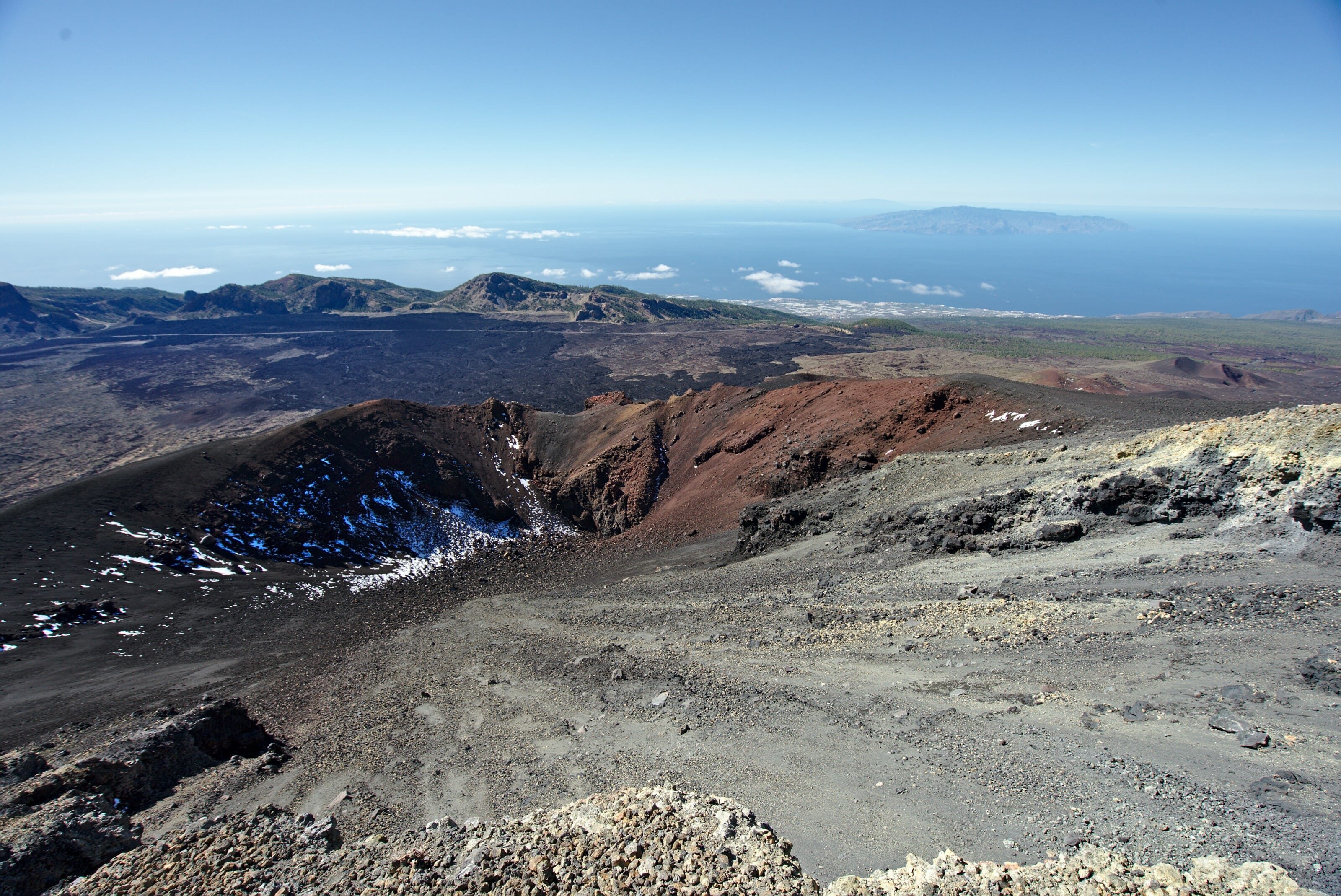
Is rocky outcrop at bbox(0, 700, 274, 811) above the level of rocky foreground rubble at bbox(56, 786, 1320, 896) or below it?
below

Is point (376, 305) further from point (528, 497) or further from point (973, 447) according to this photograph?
point (973, 447)

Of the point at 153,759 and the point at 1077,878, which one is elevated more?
the point at 1077,878

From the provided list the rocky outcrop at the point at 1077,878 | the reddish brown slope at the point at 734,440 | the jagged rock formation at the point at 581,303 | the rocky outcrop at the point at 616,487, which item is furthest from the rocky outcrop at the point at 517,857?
the jagged rock formation at the point at 581,303

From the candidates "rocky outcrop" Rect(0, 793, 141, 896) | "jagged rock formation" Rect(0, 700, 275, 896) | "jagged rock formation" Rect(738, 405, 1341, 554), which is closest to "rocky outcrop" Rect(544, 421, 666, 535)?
"jagged rock formation" Rect(738, 405, 1341, 554)

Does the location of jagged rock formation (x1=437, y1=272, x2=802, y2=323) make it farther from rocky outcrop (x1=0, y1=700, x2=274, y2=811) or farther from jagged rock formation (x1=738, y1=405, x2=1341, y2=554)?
rocky outcrop (x1=0, y1=700, x2=274, y2=811)

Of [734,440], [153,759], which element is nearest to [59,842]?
[153,759]

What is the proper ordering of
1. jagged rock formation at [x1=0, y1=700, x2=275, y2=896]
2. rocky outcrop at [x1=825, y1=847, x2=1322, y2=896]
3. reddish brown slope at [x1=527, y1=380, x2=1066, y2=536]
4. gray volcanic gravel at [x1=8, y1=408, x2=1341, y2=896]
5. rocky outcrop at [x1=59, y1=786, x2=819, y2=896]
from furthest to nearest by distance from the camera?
reddish brown slope at [x1=527, y1=380, x2=1066, y2=536]
jagged rock formation at [x1=0, y1=700, x2=275, y2=896]
gray volcanic gravel at [x1=8, y1=408, x2=1341, y2=896]
rocky outcrop at [x1=59, y1=786, x2=819, y2=896]
rocky outcrop at [x1=825, y1=847, x2=1322, y2=896]

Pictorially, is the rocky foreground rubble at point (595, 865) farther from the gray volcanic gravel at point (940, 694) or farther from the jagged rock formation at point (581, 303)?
the jagged rock formation at point (581, 303)

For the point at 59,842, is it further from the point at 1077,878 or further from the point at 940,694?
the point at 940,694
